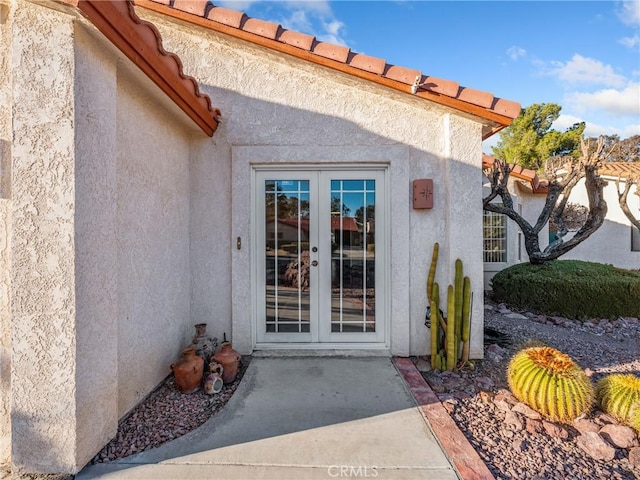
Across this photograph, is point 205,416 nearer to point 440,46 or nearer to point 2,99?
point 2,99

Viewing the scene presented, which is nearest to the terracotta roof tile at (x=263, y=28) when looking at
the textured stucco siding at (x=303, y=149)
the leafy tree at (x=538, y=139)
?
the textured stucco siding at (x=303, y=149)

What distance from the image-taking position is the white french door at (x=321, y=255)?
677 centimetres

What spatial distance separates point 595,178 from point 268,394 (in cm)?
1024

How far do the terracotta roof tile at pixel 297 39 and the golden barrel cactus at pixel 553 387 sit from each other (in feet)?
21.1

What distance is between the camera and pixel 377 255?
6.81 meters

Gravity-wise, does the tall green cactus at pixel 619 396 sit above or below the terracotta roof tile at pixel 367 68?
below

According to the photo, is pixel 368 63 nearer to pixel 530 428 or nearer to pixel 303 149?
pixel 303 149

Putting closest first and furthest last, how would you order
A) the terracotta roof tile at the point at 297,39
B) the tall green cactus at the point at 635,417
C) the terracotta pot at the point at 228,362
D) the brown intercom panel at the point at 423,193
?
1. the tall green cactus at the point at 635,417
2. the terracotta pot at the point at 228,362
3. the terracotta roof tile at the point at 297,39
4. the brown intercom panel at the point at 423,193

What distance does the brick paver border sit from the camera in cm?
351

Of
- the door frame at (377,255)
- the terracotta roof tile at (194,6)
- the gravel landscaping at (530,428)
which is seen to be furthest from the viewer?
the door frame at (377,255)

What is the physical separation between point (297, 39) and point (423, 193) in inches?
148

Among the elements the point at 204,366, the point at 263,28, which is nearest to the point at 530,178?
the point at 263,28

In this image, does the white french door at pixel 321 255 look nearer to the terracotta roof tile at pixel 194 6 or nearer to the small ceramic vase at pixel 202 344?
the small ceramic vase at pixel 202 344

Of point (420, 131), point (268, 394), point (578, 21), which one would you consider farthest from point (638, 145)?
point (268, 394)
